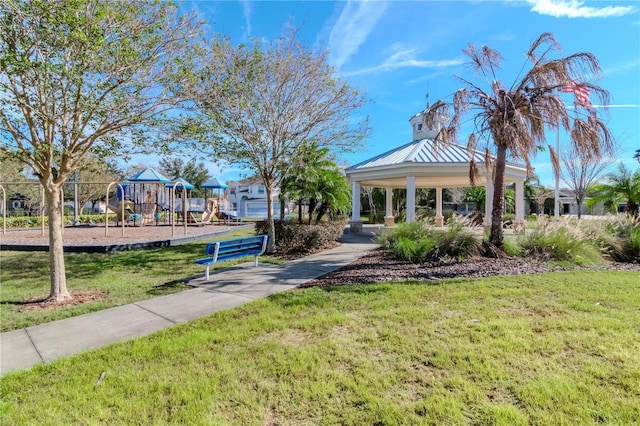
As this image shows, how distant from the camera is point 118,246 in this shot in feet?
37.0

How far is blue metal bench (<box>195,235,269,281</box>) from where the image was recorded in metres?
7.32

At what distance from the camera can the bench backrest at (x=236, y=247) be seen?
24.1 feet

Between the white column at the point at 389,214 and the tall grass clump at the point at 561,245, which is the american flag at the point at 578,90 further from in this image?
the white column at the point at 389,214

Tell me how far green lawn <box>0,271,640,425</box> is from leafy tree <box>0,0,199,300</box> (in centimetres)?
368

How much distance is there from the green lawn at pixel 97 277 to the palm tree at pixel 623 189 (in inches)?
627

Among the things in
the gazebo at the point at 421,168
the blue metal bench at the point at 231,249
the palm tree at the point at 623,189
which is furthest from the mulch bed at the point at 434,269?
the palm tree at the point at 623,189

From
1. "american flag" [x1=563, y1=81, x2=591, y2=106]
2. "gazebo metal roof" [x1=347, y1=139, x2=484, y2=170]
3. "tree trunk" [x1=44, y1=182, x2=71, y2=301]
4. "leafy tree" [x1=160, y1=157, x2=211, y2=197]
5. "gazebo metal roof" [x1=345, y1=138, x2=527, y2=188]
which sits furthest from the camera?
"leafy tree" [x1=160, y1=157, x2=211, y2=197]

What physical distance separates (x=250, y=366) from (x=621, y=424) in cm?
304

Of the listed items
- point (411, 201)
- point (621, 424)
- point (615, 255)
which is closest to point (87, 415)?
point (621, 424)

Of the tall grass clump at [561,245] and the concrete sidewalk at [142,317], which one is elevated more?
the tall grass clump at [561,245]

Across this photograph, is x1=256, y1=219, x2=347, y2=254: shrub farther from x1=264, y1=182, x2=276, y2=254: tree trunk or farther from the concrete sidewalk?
the concrete sidewalk

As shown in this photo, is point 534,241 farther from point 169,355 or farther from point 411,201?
point 169,355

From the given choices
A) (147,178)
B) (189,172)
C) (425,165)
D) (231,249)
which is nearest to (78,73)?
(231,249)

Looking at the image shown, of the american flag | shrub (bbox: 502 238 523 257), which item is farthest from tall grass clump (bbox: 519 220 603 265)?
the american flag
